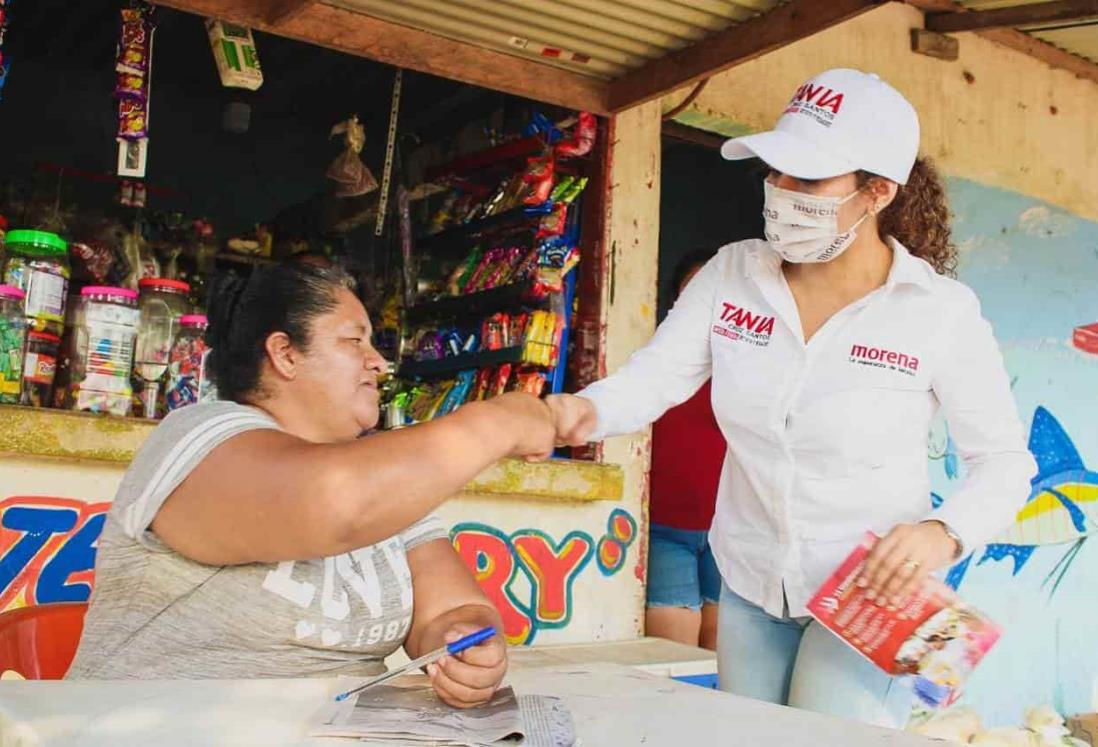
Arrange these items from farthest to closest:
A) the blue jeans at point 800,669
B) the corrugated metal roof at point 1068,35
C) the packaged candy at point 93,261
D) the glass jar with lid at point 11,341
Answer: the corrugated metal roof at point 1068,35 < the packaged candy at point 93,261 < the glass jar with lid at point 11,341 < the blue jeans at point 800,669

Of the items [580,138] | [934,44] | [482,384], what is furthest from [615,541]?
[934,44]

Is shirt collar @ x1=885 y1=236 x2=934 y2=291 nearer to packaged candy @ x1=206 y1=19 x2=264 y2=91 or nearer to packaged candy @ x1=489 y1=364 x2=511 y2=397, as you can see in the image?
packaged candy @ x1=489 y1=364 x2=511 y2=397

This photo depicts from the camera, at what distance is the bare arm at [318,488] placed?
4.63 feet

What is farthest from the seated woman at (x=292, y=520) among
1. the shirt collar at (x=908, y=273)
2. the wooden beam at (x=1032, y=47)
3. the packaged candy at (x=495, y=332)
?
the wooden beam at (x=1032, y=47)

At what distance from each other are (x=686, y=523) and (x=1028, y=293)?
8.88ft

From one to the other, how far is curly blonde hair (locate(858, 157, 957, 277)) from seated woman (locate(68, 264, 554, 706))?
35.3 inches

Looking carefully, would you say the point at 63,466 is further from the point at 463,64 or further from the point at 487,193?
the point at 487,193

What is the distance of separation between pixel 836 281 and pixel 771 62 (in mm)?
2987

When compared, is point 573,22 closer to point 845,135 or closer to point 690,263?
point 690,263

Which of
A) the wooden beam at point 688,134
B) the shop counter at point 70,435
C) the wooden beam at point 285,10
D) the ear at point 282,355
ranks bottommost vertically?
the shop counter at point 70,435

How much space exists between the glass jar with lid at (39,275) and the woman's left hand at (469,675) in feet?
7.32

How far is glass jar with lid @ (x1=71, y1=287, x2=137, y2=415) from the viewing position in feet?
10.9

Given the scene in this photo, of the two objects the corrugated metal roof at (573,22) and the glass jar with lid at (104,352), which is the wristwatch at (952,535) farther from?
the glass jar with lid at (104,352)

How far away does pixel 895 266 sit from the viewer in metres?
2.13
